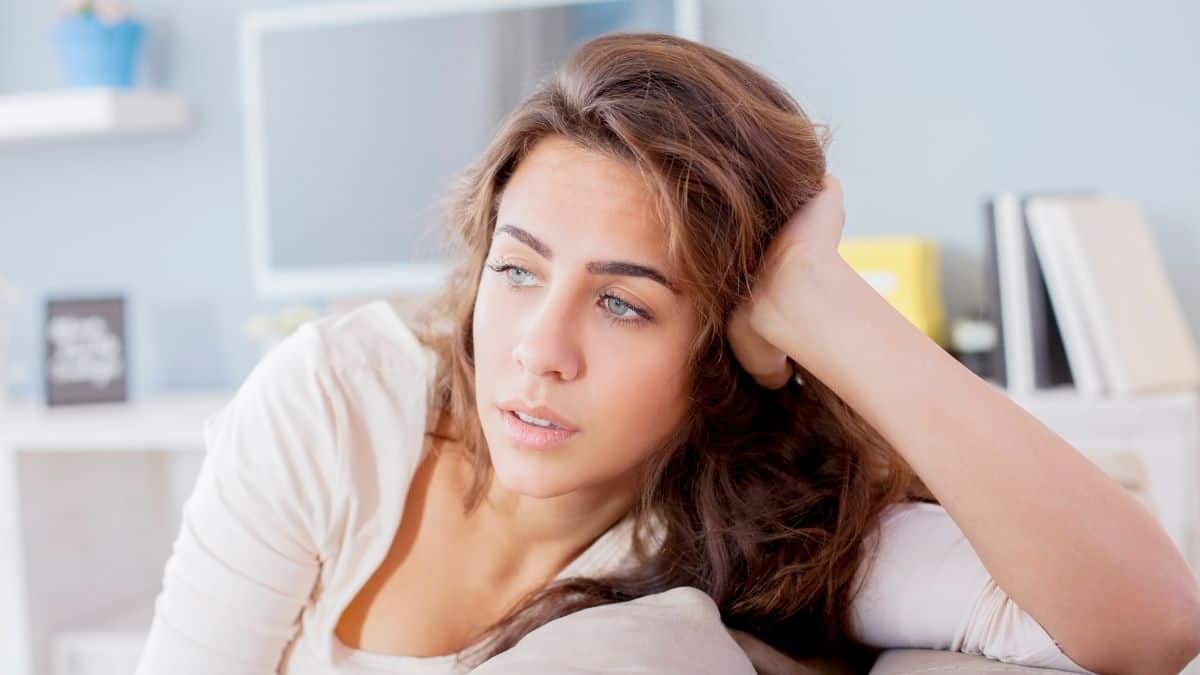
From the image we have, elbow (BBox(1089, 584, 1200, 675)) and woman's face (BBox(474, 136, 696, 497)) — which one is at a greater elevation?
woman's face (BBox(474, 136, 696, 497))

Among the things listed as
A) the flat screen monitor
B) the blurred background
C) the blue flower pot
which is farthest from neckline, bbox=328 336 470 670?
the blue flower pot

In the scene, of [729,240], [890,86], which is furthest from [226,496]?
[890,86]

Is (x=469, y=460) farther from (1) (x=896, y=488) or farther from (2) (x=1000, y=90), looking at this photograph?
(2) (x=1000, y=90)

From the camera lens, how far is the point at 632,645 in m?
0.91

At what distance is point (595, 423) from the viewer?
1.14 metres

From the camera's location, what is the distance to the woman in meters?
1.03

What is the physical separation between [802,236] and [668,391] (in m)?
0.18

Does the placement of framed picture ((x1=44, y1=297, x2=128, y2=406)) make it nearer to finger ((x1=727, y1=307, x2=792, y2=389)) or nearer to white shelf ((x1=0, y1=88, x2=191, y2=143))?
white shelf ((x1=0, y1=88, x2=191, y2=143))

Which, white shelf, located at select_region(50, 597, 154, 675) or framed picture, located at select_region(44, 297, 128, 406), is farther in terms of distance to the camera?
framed picture, located at select_region(44, 297, 128, 406)

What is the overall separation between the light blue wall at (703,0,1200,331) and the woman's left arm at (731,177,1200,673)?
61.6 inches

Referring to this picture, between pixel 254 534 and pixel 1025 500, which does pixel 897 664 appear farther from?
pixel 254 534

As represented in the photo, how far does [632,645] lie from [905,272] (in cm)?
178

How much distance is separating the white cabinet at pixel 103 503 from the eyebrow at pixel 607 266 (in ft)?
4.58

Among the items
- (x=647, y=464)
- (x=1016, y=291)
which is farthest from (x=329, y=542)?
(x=1016, y=291)
